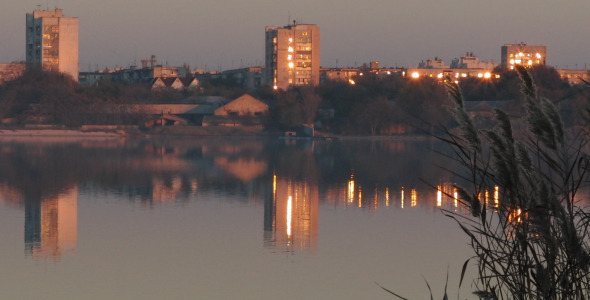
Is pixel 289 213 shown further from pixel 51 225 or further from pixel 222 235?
pixel 51 225

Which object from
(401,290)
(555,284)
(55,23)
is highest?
(55,23)

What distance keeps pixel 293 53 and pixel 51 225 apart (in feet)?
207

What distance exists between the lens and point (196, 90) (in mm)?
64188

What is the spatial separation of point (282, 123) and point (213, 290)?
43.6m

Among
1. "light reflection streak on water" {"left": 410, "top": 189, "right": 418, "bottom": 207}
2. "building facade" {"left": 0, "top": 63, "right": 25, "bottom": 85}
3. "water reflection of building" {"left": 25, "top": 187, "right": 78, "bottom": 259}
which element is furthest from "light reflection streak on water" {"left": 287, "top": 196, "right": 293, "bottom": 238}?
"building facade" {"left": 0, "top": 63, "right": 25, "bottom": 85}

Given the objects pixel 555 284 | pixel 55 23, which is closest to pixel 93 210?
pixel 555 284

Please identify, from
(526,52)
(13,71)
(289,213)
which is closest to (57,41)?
(13,71)

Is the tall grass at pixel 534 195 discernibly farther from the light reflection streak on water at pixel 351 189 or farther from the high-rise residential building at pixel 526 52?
the high-rise residential building at pixel 526 52

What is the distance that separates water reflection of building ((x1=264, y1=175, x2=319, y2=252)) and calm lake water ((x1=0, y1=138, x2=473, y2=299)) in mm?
25

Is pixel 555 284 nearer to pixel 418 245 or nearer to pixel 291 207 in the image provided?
pixel 418 245

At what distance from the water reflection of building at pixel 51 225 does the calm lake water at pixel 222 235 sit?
24 millimetres

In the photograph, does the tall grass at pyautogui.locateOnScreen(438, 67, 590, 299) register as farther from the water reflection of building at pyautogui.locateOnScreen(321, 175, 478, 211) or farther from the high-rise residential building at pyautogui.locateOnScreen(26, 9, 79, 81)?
the high-rise residential building at pyautogui.locateOnScreen(26, 9, 79, 81)

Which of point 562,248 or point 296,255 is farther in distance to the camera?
point 296,255

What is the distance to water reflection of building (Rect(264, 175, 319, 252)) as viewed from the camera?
36.9 feet
